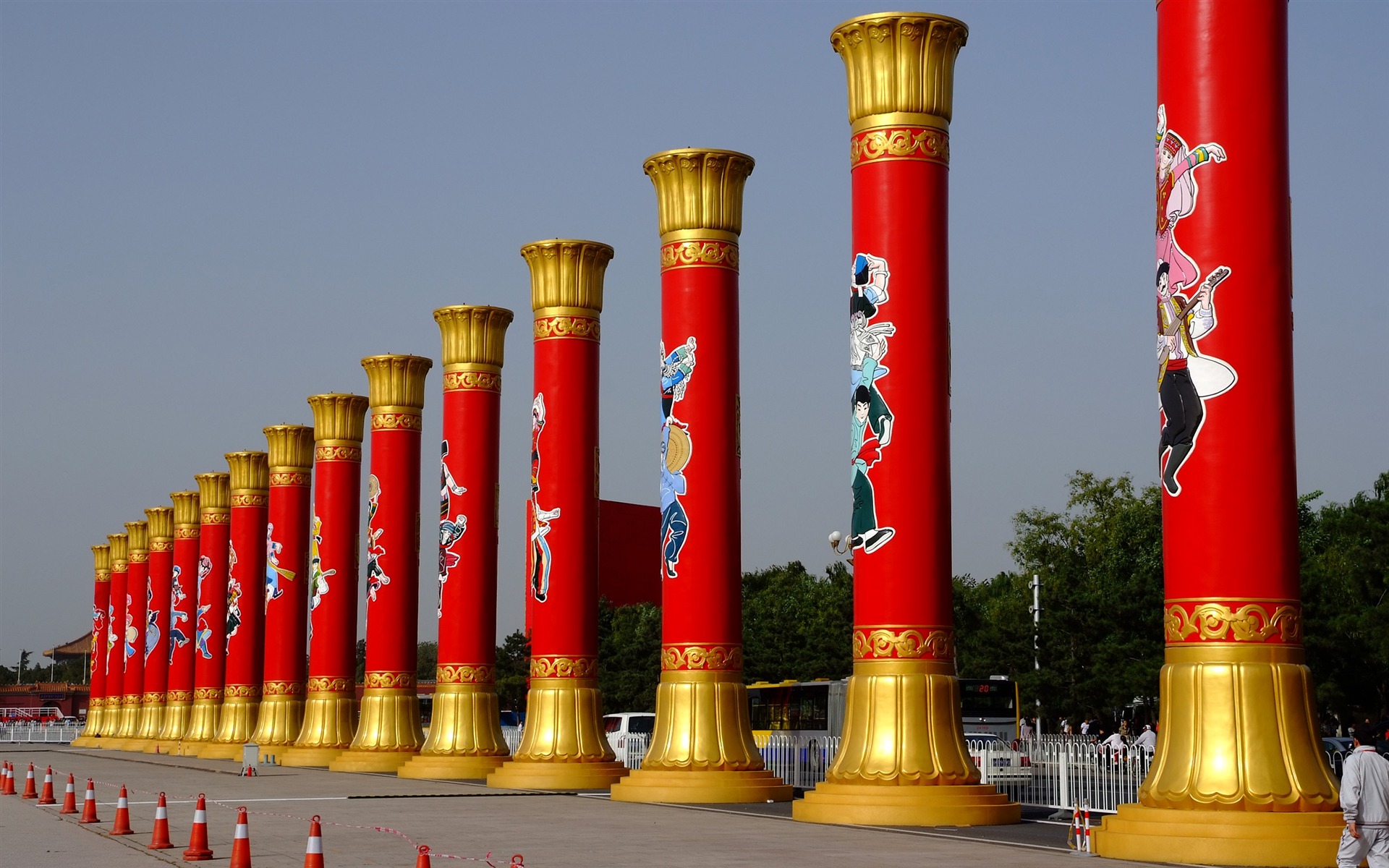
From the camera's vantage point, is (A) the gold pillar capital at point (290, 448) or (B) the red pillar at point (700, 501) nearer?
(B) the red pillar at point (700, 501)

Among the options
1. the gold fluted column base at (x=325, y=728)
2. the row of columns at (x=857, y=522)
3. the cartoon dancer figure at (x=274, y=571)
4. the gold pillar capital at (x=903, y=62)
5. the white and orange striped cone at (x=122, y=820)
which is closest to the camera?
the row of columns at (x=857, y=522)

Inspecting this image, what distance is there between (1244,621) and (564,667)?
15491mm

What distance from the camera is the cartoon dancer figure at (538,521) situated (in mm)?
28578

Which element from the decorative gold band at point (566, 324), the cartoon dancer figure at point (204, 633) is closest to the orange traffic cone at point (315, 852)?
the decorative gold band at point (566, 324)

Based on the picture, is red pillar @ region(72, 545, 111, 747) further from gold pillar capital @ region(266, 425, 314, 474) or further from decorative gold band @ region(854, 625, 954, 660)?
decorative gold band @ region(854, 625, 954, 660)

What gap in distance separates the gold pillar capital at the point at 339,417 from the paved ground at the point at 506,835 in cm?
1438

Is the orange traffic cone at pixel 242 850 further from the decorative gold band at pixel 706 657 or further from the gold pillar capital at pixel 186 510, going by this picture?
the gold pillar capital at pixel 186 510

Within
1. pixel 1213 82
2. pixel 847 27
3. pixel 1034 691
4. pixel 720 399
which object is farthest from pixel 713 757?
Result: pixel 1034 691

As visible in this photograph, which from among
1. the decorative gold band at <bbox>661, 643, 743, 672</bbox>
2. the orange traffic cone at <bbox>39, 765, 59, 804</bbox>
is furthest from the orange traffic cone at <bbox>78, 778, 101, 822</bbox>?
the decorative gold band at <bbox>661, 643, 743, 672</bbox>

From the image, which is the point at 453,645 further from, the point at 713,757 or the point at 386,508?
the point at 713,757

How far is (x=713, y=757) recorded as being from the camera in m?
23.8

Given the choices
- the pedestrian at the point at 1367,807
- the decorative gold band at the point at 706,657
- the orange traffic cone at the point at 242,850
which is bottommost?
the orange traffic cone at the point at 242,850

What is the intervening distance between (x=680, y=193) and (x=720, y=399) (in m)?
3.11

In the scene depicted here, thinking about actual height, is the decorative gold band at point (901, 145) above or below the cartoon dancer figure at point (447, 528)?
above
